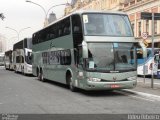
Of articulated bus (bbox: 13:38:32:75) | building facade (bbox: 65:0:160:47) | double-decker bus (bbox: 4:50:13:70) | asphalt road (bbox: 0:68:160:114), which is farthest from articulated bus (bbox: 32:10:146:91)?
building facade (bbox: 65:0:160:47)

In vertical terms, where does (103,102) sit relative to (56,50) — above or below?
below

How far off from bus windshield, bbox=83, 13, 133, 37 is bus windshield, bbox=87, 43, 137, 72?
643mm

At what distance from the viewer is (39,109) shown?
13.1m

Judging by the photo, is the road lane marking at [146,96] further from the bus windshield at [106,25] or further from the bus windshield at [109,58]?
the bus windshield at [106,25]

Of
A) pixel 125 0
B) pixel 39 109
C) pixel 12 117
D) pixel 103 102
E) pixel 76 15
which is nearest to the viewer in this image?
pixel 12 117

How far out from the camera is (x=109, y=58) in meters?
17.4

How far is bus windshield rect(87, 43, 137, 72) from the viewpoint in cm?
1733

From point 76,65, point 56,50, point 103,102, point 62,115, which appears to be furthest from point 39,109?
point 56,50

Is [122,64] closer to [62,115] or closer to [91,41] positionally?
[91,41]

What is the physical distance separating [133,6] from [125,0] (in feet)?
19.3

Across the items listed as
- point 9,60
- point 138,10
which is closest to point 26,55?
point 9,60

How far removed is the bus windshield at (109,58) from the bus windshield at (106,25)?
2.11ft

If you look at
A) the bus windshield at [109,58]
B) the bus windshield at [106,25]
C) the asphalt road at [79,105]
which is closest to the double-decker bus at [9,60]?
the bus windshield at [106,25]

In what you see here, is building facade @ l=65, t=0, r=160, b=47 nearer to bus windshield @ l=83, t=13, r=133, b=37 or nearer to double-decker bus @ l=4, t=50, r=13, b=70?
double-decker bus @ l=4, t=50, r=13, b=70
